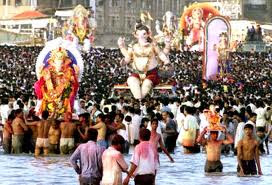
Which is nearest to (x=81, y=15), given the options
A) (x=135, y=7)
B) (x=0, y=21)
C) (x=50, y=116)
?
(x=0, y=21)

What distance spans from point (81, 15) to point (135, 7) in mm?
44247

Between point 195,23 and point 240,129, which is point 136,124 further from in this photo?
point 195,23

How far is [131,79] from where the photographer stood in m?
39.8

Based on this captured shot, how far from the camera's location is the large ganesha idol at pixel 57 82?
2973 cm

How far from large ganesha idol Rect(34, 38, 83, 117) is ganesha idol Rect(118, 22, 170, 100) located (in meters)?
9.51

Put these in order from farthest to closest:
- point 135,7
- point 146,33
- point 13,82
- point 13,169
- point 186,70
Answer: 1. point 135,7
2. point 186,70
3. point 13,82
4. point 146,33
5. point 13,169

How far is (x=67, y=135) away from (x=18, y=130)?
3.67 feet

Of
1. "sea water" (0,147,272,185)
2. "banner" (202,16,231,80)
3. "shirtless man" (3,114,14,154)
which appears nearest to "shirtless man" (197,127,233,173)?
"sea water" (0,147,272,185)

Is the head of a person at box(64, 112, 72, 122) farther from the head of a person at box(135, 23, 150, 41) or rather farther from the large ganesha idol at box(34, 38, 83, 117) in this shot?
the head of a person at box(135, 23, 150, 41)

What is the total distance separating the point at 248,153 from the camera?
72.8 feet

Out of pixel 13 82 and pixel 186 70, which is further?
pixel 186 70

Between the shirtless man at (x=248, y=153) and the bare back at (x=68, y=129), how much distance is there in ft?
17.3

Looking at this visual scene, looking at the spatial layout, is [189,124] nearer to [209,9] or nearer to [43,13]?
[209,9]

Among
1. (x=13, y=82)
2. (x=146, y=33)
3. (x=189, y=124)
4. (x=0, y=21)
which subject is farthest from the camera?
(x=0, y=21)
